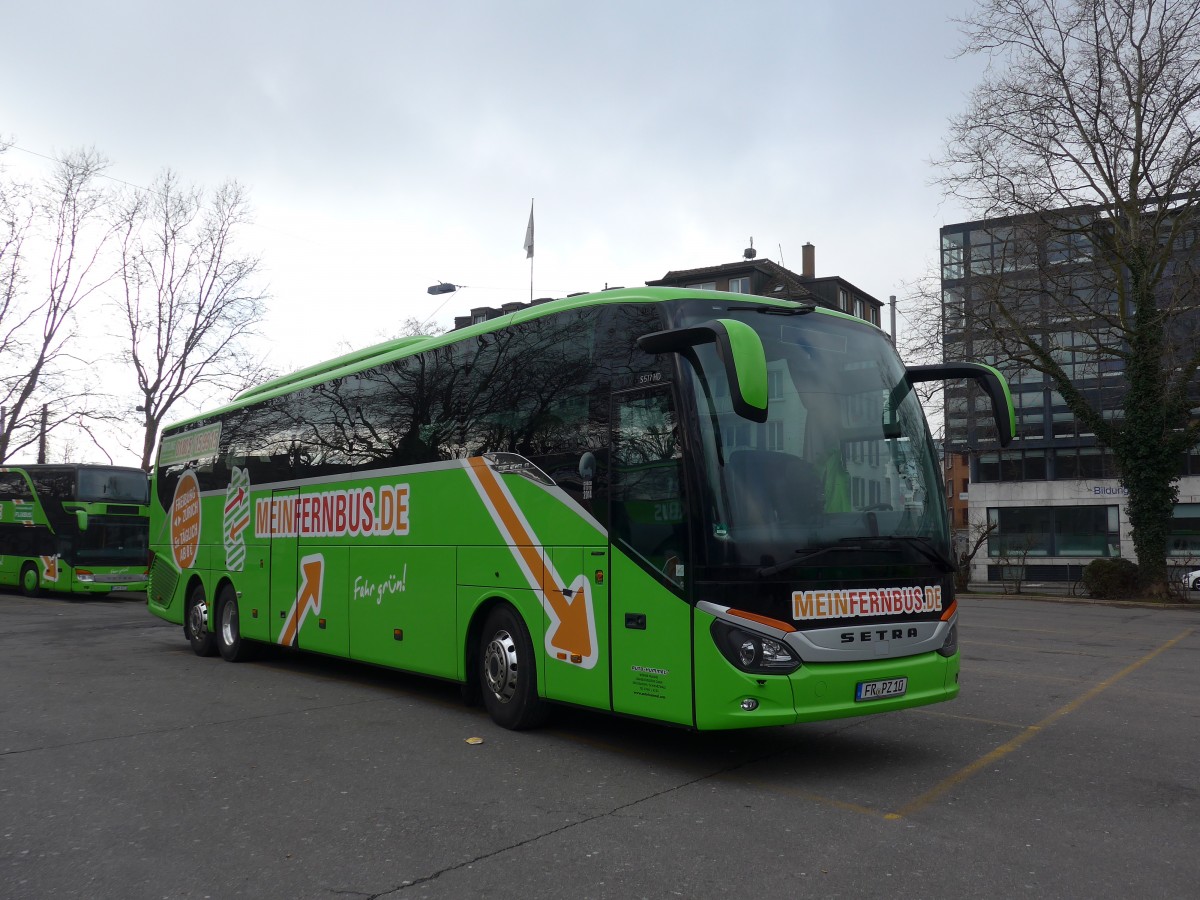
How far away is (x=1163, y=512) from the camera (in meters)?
28.8

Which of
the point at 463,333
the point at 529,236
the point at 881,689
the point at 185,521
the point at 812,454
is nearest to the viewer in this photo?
the point at 881,689

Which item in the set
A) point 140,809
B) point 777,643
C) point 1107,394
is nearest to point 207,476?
point 140,809

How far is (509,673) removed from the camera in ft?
27.3

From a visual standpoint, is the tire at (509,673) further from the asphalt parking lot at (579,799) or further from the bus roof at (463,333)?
the bus roof at (463,333)

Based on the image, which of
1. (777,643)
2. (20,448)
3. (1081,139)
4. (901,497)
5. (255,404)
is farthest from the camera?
(20,448)

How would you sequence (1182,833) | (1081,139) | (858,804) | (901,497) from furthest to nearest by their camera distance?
(1081,139) < (901,497) < (858,804) < (1182,833)

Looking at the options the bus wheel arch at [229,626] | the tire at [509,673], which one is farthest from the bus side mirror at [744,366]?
the bus wheel arch at [229,626]

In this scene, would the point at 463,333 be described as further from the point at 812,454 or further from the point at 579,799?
the point at 579,799

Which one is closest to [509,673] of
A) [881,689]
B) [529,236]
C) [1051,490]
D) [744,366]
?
[881,689]

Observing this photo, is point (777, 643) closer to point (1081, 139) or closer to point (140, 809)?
point (140, 809)

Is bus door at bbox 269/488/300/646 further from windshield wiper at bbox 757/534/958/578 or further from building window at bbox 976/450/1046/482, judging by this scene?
building window at bbox 976/450/1046/482

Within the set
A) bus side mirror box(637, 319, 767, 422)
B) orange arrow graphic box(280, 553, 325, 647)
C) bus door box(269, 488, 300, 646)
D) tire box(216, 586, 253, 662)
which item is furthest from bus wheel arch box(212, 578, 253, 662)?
bus side mirror box(637, 319, 767, 422)

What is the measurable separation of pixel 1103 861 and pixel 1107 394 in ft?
137

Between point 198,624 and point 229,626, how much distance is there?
110 cm
